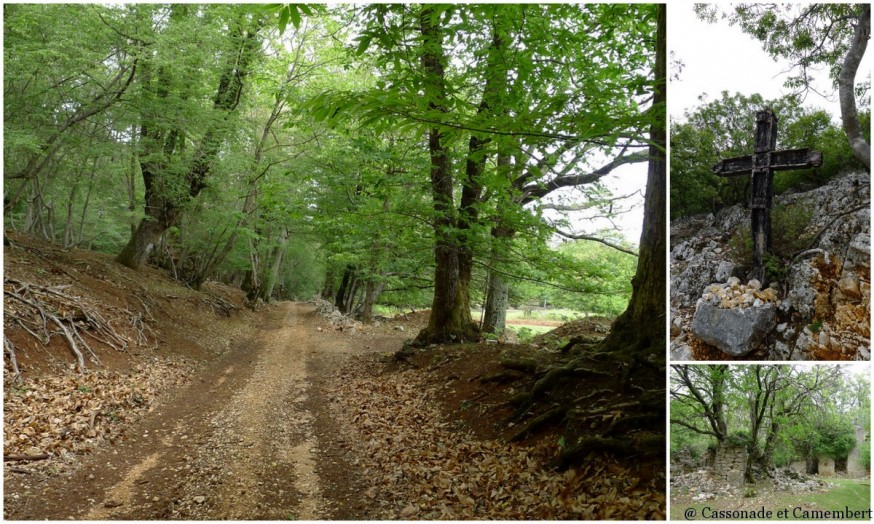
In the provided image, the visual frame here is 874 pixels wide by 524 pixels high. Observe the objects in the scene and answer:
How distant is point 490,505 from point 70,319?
7.76m

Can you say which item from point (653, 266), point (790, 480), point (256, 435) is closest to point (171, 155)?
point (256, 435)

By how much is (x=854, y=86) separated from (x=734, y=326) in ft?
3.14

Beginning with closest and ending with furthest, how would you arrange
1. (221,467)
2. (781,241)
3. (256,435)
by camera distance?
(781,241) < (221,467) < (256,435)

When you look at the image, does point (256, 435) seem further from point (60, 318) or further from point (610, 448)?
point (60, 318)

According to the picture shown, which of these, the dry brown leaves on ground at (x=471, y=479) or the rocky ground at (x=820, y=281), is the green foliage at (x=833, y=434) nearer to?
the rocky ground at (x=820, y=281)

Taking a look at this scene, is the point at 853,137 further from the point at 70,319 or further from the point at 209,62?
the point at 209,62

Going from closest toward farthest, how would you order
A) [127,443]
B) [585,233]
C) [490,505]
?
[490,505], [127,443], [585,233]

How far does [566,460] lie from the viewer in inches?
164

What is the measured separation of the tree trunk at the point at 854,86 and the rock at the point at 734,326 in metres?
0.60

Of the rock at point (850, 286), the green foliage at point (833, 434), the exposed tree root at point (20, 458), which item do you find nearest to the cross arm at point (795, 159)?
the rock at point (850, 286)

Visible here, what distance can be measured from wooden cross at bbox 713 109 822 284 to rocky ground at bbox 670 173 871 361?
0.07 metres

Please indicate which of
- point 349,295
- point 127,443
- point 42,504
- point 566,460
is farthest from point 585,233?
point 349,295

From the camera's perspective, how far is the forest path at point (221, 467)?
4.24 metres

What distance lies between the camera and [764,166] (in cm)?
177
